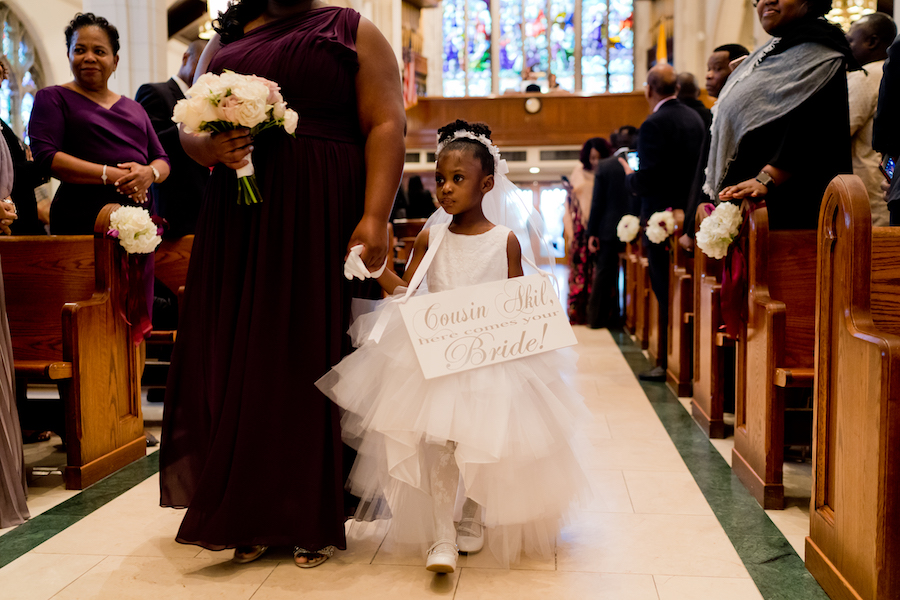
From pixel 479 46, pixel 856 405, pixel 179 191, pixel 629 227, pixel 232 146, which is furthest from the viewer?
pixel 479 46

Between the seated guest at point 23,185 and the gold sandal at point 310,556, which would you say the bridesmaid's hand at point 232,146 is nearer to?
the gold sandal at point 310,556

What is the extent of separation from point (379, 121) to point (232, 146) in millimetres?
473

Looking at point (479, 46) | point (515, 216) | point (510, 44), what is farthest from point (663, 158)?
point (510, 44)

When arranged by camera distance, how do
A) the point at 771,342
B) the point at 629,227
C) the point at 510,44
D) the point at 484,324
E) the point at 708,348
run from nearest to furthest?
the point at 484,324, the point at 771,342, the point at 708,348, the point at 629,227, the point at 510,44

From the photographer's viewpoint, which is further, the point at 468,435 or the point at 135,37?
the point at 135,37

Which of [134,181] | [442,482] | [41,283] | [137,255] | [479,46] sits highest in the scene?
[479,46]

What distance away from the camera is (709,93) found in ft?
16.0

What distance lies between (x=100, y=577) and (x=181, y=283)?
2.54 metres

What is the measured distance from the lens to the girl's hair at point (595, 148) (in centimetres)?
879

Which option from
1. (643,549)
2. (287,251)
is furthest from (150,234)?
(643,549)

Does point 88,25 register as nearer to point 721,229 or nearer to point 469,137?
point 469,137

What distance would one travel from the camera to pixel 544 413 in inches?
97.3

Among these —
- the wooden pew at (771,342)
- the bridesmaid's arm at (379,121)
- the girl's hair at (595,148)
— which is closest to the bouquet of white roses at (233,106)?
the bridesmaid's arm at (379,121)

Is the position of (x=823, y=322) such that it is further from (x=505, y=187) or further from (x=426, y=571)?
(x=426, y=571)
